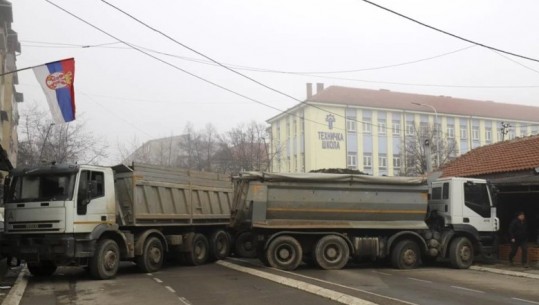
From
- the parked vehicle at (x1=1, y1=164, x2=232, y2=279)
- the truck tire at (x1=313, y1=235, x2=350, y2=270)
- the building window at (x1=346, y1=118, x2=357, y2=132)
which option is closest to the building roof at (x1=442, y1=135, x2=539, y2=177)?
the truck tire at (x1=313, y1=235, x2=350, y2=270)

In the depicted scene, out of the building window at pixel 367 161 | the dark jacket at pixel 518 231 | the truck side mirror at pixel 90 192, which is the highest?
Result: the building window at pixel 367 161

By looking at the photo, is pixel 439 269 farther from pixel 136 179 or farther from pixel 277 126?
pixel 277 126

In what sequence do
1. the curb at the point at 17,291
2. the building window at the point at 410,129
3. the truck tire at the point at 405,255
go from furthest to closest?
the building window at the point at 410,129, the truck tire at the point at 405,255, the curb at the point at 17,291

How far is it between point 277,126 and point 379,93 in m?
14.2

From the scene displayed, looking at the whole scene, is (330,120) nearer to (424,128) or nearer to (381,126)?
(381,126)

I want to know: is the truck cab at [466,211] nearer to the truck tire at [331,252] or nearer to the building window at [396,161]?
the truck tire at [331,252]

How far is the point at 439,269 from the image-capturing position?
634 inches

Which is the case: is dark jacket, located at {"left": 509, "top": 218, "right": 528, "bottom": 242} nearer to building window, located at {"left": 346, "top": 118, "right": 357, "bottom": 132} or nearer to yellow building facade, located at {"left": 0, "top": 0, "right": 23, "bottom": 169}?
yellow building facade, located at {"left": 0, "top": 0, "right": 23, "bottom": 169}

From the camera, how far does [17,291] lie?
11.2 meters

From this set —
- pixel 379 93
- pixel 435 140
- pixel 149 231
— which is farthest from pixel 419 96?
pixel 149 231

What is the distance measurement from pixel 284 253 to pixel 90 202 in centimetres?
547

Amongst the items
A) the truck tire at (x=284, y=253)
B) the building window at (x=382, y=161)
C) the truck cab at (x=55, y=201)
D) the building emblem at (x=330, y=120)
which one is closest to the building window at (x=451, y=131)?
the building window at (x=382, y=161)

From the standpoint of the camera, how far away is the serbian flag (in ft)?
48.2

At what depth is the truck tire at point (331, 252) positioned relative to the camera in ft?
49.6
